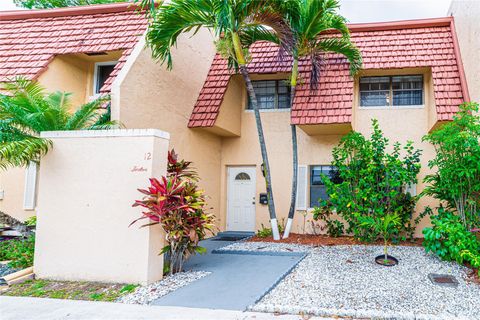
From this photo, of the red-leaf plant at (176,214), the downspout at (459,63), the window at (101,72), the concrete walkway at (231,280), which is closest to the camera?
the concrete walkway at (231,280)

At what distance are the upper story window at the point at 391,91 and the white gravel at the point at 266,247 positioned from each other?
5.26 meters

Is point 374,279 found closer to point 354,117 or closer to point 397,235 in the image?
point 397,235

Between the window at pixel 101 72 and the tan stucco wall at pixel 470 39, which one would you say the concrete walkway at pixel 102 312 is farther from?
the tan stucco wall at pixel 470 39

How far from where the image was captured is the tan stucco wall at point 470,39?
29.1 feet

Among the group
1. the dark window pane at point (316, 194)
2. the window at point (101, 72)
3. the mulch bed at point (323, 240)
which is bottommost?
the mulch bed at point (323, 240)

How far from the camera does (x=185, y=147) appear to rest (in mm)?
10805

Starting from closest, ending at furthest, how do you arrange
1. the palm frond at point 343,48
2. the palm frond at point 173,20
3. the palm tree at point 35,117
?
1. the palm tree at point 35,117
2. the palm frond at point 173,20
3. the palm frond at point 343,48

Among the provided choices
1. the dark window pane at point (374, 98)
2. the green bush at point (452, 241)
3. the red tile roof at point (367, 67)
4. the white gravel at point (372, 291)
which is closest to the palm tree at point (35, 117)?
the red tile roof at point (367, 67)

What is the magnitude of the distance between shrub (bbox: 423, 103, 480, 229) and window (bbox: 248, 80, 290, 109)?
214 inches

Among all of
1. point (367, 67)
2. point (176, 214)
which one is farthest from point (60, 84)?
point (367, 67)

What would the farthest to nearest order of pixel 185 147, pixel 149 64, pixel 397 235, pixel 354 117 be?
pixel 354 117 → pixel 185 147 → pixel 397 235 → pixel 149 64

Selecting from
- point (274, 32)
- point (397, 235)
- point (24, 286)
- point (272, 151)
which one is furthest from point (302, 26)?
point (24, 286)

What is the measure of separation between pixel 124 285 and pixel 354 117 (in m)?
8.28

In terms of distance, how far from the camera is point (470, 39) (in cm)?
940
